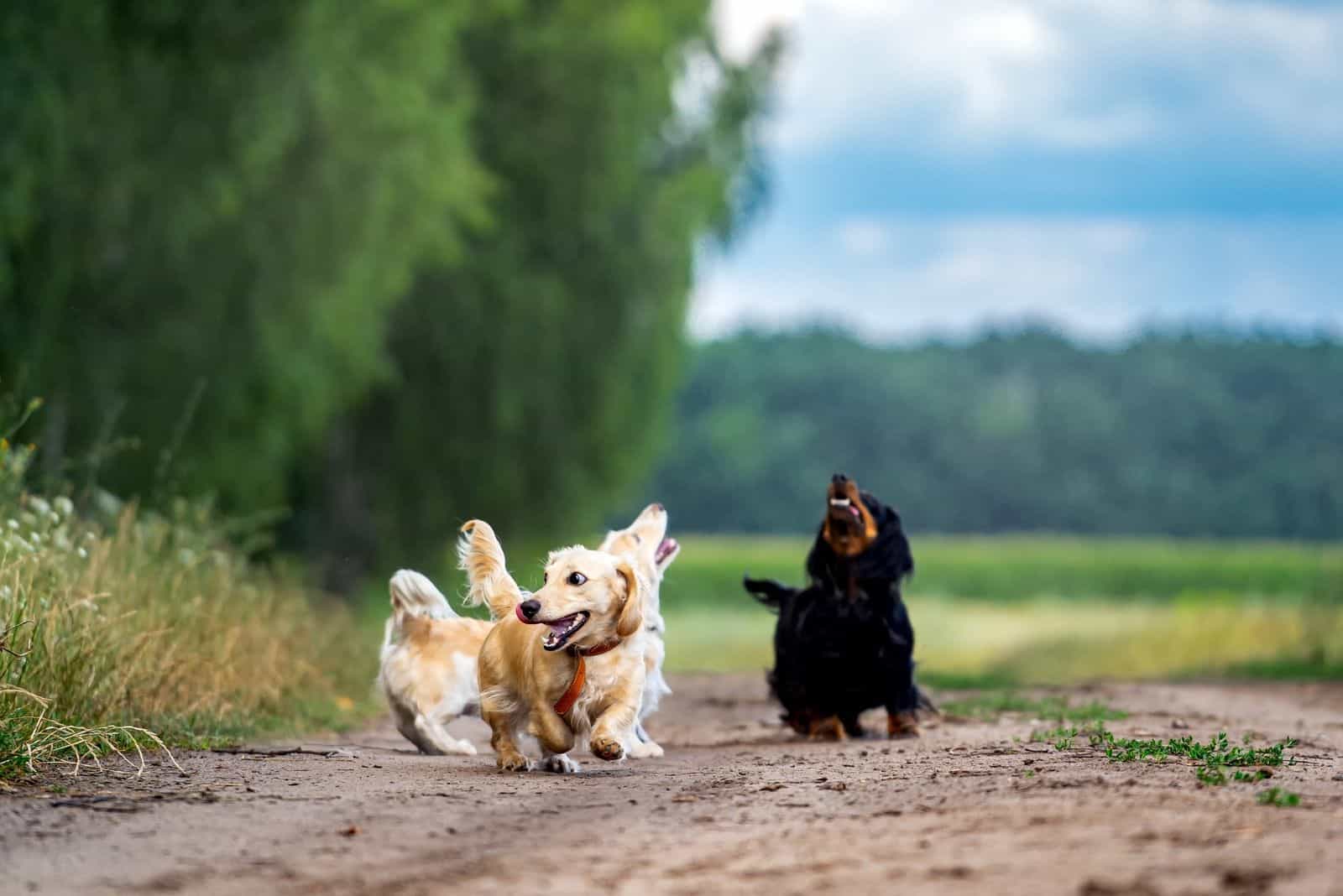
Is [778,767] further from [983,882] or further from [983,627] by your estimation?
[983,627]

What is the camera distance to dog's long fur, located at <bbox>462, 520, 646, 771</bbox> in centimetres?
778

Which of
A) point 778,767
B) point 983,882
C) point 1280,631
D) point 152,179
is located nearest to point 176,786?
point 778,767

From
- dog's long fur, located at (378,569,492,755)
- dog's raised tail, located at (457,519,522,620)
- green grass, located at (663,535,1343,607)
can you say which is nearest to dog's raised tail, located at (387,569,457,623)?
dog's long fur, located at (378,569,492,755)

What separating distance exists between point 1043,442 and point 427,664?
6970 cm

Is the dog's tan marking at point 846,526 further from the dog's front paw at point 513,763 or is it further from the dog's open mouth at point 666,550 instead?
the dog's front paw at point 513,763

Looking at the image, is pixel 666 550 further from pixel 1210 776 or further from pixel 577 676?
pixel 1210 776

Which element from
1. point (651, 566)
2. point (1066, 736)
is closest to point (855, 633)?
point (1066, 736)

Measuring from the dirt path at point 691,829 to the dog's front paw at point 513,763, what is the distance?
203 mm

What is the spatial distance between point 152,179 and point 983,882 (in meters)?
16.5

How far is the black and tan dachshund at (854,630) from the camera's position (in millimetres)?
9742

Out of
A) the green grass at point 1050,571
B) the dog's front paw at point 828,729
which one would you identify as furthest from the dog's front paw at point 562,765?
the green grass at point 1050,571

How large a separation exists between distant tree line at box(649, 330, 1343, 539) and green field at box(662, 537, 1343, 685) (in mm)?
4037

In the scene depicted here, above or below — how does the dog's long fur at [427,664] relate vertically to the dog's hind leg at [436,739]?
above

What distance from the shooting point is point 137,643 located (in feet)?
31.2
